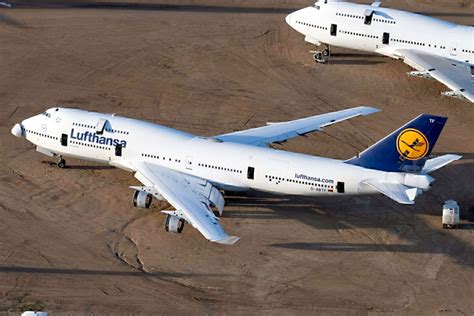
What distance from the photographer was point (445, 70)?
71.1 meters

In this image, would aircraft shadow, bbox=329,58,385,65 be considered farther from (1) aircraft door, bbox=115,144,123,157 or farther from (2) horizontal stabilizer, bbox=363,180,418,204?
(1) aircraft door, bbox=115,144,123,157

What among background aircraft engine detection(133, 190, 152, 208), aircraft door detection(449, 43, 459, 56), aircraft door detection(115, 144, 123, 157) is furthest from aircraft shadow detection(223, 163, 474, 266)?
aircraft door detection(449, 43, 459, 56)

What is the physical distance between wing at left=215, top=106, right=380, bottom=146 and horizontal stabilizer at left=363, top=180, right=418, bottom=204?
8144 millimetres

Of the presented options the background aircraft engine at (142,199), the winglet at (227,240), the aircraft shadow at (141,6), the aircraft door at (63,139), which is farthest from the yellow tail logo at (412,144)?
the aircraft shadow at (141,6)

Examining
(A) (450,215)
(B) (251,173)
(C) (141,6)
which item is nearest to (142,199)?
(B) (251,173)

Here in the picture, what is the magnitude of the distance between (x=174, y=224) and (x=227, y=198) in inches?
258

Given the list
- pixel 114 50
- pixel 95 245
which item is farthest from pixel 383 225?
pixel 114 50

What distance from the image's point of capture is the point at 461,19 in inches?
3349

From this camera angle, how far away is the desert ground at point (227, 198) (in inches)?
2021

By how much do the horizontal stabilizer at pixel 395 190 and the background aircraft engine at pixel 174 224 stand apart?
10.7 m

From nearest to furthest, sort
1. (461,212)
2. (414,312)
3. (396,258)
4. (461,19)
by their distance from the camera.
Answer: (414,312)
(396,258)
(461,212)
(461,19)

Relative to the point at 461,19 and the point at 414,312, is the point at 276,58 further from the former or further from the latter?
the point at 414,312

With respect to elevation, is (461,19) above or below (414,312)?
above

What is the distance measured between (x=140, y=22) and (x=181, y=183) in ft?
98.3
